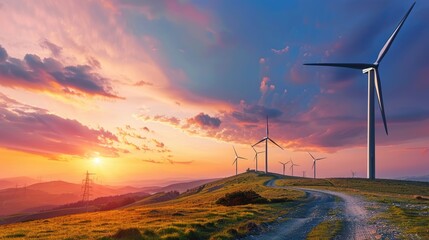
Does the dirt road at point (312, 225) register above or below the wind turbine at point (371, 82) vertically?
below

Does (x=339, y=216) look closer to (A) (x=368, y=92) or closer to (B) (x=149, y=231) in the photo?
(B) (x=149, y=231)

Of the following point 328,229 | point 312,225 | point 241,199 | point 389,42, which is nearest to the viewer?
point 328,229

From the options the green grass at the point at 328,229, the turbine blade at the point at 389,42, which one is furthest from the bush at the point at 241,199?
the turbine blade at the point at 389,42

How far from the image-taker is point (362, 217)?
3872 cm

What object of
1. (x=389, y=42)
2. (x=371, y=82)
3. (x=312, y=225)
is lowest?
(x=312, y=225)

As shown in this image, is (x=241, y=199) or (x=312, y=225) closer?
(x=312, y=225)

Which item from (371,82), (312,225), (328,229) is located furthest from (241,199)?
(371,82)

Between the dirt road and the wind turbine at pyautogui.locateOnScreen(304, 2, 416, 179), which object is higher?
the wind turbine at pyautogui.locateOnScreen(304, 2, 416, 179)

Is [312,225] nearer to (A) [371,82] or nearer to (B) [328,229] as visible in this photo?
(B) [328,229]

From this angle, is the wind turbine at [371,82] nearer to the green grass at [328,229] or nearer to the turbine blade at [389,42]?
the turbine blade at [389,42]

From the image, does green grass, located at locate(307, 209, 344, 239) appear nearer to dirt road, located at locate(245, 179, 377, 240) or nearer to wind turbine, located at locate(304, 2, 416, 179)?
dirt road, located at locate(245, 179, 377, 240)

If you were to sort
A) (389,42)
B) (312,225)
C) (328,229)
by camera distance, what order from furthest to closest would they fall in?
(389,42)
(312,225)
(328,229)

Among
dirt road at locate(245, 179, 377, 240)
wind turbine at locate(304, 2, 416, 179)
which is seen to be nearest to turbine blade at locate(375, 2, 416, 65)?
wind turbine at locate(304, 2, 416, 179)

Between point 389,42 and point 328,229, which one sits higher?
point 389,42
